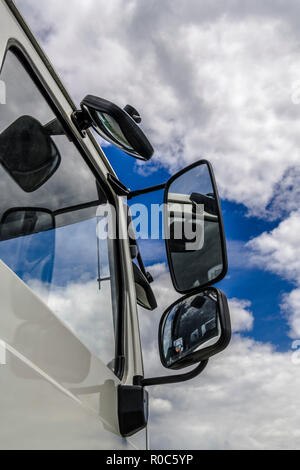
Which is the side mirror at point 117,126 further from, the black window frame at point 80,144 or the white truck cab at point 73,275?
the black window frame at point 80,144

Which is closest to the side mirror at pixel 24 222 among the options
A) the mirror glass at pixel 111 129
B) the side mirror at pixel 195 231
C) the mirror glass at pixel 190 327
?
Result: the mirror glass at pixel 111 129

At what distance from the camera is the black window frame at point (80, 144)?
5.17 ft

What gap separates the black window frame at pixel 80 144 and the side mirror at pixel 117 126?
0.11 m

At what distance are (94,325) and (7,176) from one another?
2.54 feet

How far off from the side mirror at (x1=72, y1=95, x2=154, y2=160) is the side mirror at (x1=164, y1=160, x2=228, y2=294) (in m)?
0.30

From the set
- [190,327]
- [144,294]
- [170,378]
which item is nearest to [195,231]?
[190,327]

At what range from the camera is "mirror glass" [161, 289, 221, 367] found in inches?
67.4

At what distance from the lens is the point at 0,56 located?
1311mm

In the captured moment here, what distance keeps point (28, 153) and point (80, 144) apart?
0.53m

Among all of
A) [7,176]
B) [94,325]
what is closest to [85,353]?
[94,325]

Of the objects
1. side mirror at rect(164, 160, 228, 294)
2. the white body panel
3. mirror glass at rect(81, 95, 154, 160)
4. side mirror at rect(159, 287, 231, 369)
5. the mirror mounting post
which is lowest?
the white body panel

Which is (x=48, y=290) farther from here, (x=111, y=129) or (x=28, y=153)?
(x=111, y=129)

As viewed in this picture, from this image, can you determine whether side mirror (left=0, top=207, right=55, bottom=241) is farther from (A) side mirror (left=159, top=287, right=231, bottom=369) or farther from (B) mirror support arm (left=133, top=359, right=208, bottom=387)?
(B) mirror support arm (left=133, top=359, right=208, bottom=387)

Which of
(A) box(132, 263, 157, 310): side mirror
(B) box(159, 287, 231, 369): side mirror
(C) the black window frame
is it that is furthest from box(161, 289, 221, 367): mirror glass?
(A) box(132, 263, 157, 310): side mirror
